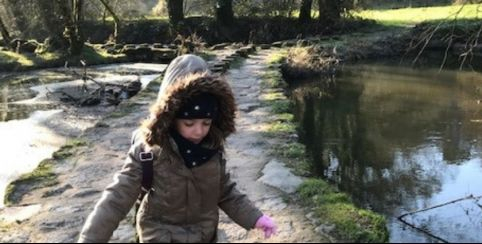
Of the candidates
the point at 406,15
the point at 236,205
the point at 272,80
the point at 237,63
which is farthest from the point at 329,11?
the point at 236,205

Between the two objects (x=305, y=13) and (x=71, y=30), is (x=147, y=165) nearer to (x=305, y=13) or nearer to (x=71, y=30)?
(x=71, y=30)

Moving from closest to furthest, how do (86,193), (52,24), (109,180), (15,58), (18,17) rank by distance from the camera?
(86,193) < (109,180) < (15,58) < (52,24) < (18,17)

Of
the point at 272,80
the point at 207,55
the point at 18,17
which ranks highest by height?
the point at 18,17

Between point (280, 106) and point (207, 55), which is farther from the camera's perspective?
A: point (207, 55)

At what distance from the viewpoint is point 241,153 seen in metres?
6.66

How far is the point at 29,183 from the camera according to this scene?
591cm

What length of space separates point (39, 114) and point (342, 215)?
8540 mm

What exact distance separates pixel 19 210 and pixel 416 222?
364 centimetres

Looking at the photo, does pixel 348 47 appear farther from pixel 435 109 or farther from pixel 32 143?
pixel 32 143

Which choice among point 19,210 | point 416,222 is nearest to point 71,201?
point 19,210

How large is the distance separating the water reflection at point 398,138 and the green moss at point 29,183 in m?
3.28

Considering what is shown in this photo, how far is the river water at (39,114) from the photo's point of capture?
8.33 meters

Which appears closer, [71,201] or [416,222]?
[71,201]

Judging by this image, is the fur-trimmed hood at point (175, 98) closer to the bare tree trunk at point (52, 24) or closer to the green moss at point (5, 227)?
the green moss at point (5, 227)
